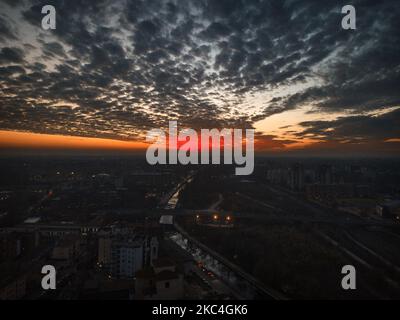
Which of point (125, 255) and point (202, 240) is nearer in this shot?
point (125, 255)

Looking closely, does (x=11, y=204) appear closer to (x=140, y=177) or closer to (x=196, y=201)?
(x=196, y=201)

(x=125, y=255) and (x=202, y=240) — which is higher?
(x=125, y=255)

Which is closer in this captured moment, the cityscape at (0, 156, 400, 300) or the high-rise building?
the cityscape at (0, 156, 400, 300)

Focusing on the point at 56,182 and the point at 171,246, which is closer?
the point at 171,246

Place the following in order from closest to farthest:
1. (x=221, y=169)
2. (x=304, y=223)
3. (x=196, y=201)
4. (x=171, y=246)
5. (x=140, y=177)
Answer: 1. (x=171, y=246)
2. (x=304, y=223)
3. (x=196, y=201)
4. (x=140, y=177)
5. (x=221, y=169)

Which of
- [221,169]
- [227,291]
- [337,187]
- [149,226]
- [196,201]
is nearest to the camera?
[227,291]

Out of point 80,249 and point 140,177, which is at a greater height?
point 140,177

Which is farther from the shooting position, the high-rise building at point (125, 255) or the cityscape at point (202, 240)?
the high-rise building at point (125, 255)

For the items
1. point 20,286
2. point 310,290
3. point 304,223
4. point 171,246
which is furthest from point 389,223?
point 20,286

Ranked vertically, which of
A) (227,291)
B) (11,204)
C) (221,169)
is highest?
(221,169)

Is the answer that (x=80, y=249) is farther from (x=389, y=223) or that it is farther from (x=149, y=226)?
(x=389, y=223)
